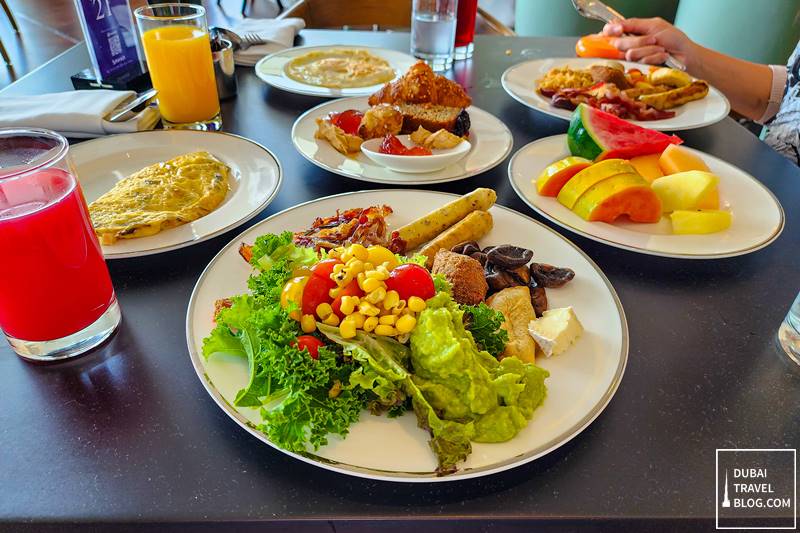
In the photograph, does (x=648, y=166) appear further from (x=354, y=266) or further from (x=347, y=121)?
(x=354, y=266)

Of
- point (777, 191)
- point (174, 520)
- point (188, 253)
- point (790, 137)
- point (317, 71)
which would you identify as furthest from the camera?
point (317, 71)

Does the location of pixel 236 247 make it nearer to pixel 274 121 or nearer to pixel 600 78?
pixel 274 121

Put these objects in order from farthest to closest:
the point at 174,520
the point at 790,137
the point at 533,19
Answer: the point at 533,19 → the point at 790,137 → the point at 174,520

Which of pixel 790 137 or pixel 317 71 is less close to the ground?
pixel 317 71

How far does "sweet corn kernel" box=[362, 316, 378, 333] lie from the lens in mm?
841

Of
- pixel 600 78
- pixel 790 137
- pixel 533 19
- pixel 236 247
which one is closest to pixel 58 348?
pixel 236 247

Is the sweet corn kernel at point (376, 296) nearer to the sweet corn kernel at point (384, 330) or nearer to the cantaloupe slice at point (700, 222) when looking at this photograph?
the sweet corn kernel at point (384, 330)

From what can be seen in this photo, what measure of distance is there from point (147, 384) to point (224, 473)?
0.81 feet

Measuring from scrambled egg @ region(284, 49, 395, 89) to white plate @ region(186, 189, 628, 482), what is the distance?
989 mm

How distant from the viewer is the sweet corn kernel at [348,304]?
0.85m

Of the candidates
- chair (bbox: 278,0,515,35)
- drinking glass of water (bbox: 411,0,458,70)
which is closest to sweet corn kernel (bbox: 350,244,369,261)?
drinking glass of water (bbox: 411,0,458,70)

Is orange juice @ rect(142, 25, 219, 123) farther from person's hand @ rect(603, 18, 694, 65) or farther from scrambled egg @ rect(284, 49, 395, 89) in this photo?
person's hand @ rect(603, 18, 694, 65)

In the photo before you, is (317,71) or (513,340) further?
(317,71)

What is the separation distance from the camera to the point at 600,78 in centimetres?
213
